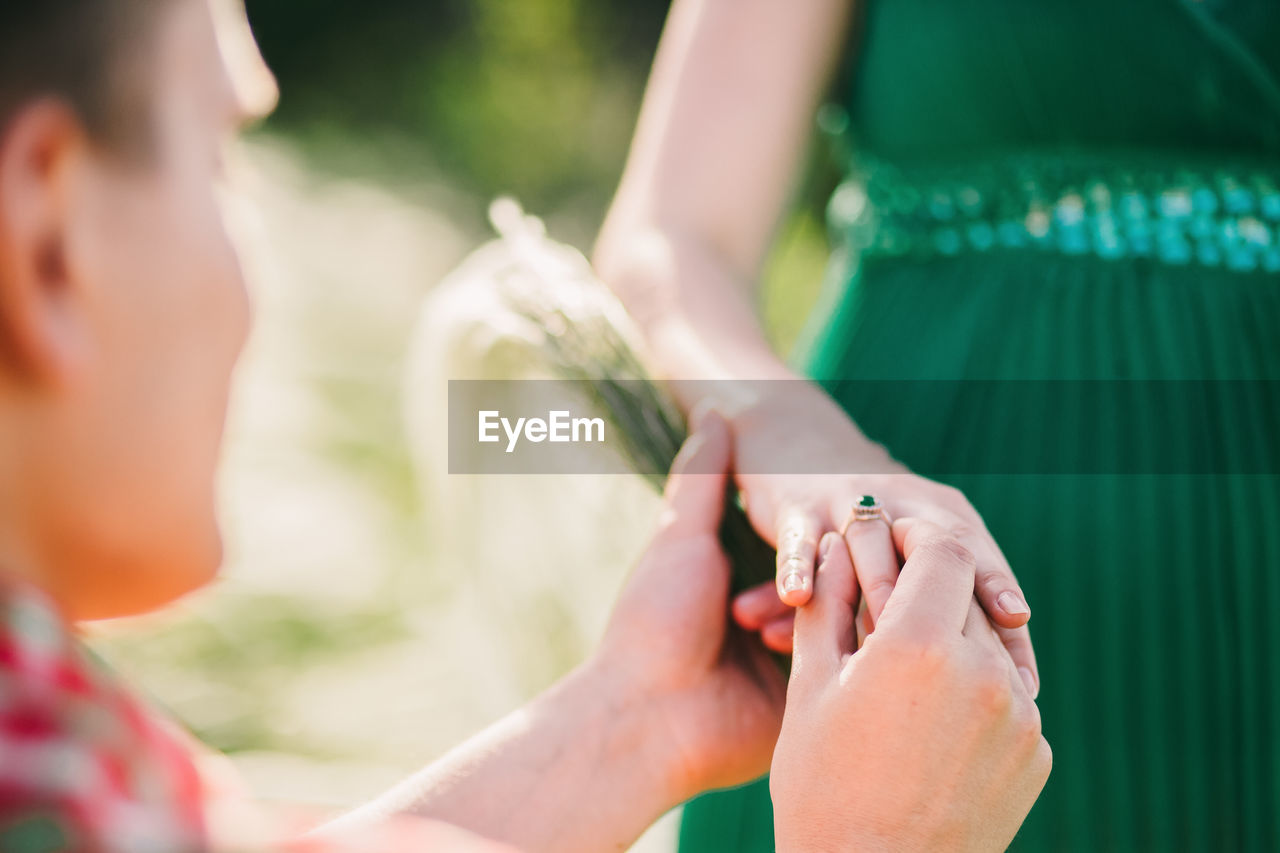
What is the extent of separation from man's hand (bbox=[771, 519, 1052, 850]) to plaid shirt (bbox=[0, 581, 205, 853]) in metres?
0.27

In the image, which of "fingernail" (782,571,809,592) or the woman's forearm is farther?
the woman's forearm

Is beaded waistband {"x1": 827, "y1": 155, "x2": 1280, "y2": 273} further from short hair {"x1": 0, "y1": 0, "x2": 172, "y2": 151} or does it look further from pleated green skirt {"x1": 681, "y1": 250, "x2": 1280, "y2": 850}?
short hair {"x1": 0, "y1": 0, "x2": 172, "y2": 151}

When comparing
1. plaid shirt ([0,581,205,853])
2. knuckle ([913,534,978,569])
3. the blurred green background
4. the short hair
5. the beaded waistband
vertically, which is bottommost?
the blurred green background

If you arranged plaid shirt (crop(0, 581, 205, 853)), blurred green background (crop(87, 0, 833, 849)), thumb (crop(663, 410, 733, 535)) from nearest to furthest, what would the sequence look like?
plaid shirt (crop(0, 581, 205, 853)) → thumb (crop(663, 410, 733, 535)) → blurred green background (crop(87, 0, 833, 849))

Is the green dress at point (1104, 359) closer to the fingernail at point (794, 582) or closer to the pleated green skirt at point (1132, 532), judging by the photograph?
the pleated green skirt at point (1132, 532)

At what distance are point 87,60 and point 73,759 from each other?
0.27 meters

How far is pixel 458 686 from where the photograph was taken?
73.0 inches

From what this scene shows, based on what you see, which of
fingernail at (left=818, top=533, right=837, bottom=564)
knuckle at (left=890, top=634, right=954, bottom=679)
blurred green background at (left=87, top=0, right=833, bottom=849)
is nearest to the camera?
knuckle at (left=890, top=634, right=954, bottom=679)

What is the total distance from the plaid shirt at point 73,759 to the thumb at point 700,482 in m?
0.36

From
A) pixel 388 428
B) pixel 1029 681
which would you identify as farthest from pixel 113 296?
pixel 388 428

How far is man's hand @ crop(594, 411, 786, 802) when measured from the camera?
2.00 ft

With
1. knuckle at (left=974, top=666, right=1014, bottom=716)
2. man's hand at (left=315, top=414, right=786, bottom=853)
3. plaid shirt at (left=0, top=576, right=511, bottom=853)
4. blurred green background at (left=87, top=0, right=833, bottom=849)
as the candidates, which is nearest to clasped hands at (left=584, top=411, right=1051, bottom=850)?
knuckle at (left=974, top=666, right=1014, bottom=716)

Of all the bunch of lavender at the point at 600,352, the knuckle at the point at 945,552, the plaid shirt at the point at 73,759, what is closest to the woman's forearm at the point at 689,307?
the bunch of lavender at the point at 600,352

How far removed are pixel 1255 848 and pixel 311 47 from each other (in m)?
5.04
